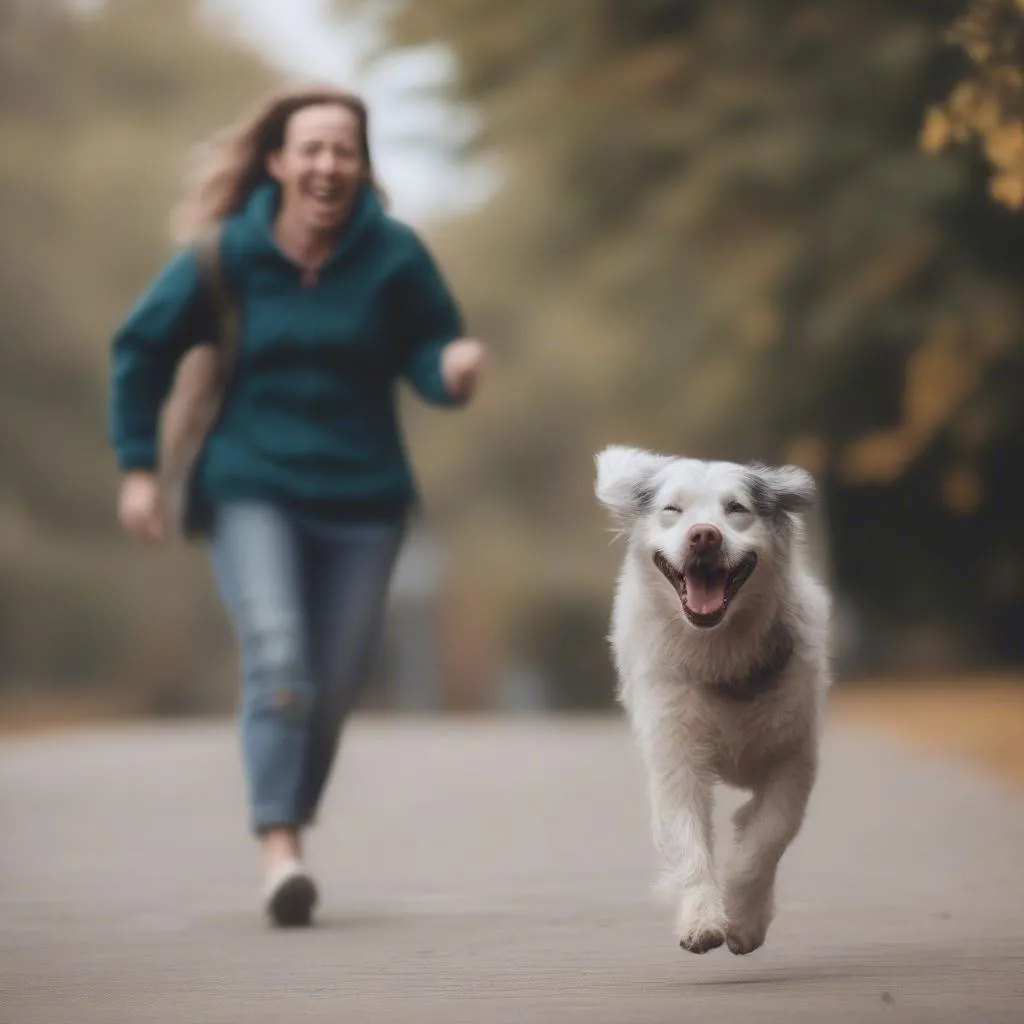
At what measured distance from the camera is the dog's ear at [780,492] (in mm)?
6328

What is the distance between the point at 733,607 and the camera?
628 cm

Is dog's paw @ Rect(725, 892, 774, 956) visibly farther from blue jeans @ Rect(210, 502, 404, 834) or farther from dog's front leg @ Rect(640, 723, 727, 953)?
blue jeans @ Rect(210, 502, 404, 834)

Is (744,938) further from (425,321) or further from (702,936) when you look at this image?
(425,321)

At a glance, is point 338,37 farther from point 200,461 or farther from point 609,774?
point 200,461

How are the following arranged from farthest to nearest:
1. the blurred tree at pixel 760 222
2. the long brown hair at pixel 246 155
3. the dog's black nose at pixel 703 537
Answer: the blurred tree at pixel 760 222, the long brown hair at pixel 246 155, the dog's black nose at pixel 703 537

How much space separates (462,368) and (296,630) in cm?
94

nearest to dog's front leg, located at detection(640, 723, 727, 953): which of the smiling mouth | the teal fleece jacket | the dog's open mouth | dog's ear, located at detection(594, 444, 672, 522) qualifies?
the dog's open mouth

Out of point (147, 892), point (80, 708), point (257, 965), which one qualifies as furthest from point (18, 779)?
point (80, 708)

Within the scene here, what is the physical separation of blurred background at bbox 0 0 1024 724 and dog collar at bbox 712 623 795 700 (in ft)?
7.70

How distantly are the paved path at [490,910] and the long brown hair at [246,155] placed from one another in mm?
2206

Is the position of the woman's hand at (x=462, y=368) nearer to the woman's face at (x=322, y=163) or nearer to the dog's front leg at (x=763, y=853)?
the woman's face at (x=322, y=163)

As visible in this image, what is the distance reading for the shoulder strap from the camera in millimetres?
8117

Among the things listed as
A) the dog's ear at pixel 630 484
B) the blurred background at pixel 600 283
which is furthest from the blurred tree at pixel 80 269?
the dog's ear at pixel 630 484

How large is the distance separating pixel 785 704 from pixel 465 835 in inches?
187
